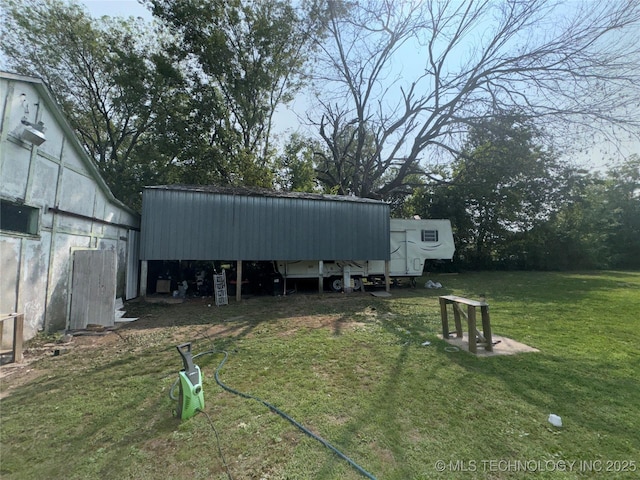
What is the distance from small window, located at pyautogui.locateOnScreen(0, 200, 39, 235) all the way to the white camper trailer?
7.09 metres

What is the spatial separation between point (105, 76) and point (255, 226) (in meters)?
15.4

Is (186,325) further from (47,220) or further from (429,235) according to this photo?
(429,235)

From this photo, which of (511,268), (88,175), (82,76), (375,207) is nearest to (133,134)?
(82,76)

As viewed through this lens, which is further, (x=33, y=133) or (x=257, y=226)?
(x=257, y=226)

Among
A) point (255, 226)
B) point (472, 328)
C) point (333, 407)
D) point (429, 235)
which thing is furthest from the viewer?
point (429, 235)

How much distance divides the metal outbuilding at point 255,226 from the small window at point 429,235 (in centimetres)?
222

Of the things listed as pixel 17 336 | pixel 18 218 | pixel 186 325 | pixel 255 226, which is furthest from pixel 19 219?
pixel 255 226

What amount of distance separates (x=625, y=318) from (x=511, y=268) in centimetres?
1463

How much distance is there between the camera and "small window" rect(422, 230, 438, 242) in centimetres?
1277

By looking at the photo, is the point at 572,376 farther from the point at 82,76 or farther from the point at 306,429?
the point at 82,76

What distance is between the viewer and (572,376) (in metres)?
3.91

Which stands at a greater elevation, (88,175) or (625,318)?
(88,175)

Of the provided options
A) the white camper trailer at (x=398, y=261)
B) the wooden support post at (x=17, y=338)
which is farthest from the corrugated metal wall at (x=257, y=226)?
the wooden support post at (x=17, y=338)

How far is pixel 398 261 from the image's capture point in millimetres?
12438
